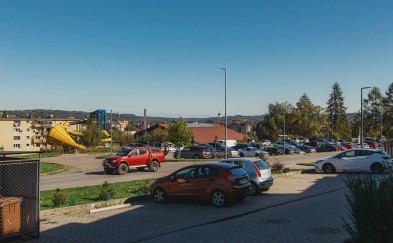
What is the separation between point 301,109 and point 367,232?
8816 cm

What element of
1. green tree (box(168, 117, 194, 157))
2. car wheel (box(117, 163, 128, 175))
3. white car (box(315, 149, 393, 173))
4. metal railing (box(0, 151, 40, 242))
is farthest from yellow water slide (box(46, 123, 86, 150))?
metal railing (box(0, 151, 40, 242))

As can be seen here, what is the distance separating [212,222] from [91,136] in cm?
5296

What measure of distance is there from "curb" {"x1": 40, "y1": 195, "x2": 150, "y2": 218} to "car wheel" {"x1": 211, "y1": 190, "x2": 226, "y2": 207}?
2.96 metres

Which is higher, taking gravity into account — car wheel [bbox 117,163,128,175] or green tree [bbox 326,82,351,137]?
green tree [bbox 326,82,351,137]

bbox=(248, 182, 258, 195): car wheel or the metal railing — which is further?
bbox=(248, 182, 258, 195): car wheel

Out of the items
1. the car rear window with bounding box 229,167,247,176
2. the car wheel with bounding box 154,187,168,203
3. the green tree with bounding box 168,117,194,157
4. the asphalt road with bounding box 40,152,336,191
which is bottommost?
the asphalt road with bounding box 40,152,336,191

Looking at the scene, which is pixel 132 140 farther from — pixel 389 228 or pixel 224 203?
pixel 389 228

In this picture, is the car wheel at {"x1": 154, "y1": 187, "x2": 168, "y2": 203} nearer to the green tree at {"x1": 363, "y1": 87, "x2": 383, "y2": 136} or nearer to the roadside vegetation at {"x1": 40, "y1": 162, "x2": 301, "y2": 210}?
the roadside vegetation at {"x1": 40, "y1": 162, "x2": 301, "y2": 210}

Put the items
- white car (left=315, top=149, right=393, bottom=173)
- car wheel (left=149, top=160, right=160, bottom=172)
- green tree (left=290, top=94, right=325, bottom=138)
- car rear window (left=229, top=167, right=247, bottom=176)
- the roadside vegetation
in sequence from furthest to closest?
1. green tree (left=290, top=94, right=325, bottom=138)
2. car wheel (left=149, top=160, right=160, bottom=172)
3. white car (left=315, top=149, right=393, bottom=173)
4. car rear window (left=229, top=167, right=247, bottom=176)
5. the roadside vegetation

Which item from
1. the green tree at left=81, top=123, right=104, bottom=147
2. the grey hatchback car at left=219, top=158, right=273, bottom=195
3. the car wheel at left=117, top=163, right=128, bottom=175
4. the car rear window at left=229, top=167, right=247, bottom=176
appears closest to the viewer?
the car rear window at left=229, top=167, right=247, bottom=176

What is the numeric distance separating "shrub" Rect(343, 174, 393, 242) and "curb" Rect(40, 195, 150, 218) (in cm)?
862

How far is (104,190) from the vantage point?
15109 mm

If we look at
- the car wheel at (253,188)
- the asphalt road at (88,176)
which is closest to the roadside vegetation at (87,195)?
the asphalt road at (88,176)

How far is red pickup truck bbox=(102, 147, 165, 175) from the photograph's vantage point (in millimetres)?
27141
